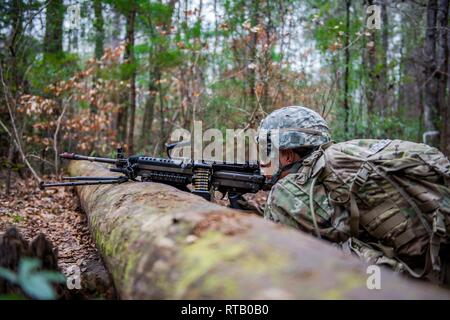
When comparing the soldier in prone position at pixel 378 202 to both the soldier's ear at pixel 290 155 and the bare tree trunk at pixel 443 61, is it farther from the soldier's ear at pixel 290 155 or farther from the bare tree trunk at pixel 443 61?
the bare tree trunk at pixel 443 61

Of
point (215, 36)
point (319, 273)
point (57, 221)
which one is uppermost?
point (215, 36)

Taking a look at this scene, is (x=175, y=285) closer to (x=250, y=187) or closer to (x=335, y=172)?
(x=335, y=172)

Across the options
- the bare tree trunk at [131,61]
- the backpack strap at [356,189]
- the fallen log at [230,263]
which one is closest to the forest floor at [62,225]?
the fallen log at [230,263]

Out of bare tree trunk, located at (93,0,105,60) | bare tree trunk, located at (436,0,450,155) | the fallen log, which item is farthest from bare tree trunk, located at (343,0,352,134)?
the fallen log

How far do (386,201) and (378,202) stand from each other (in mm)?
57

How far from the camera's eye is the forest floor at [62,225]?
325 centimetres

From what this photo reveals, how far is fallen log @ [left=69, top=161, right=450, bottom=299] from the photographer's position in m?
1.57

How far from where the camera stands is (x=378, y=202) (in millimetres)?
3016

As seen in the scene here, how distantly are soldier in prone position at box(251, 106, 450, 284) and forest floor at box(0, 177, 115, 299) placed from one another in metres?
1.64

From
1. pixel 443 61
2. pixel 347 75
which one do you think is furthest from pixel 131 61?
pixel 443 61

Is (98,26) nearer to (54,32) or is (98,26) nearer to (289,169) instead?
(54,32)

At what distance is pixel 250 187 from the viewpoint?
14.7 ft
